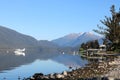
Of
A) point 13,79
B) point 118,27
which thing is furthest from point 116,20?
point 13,79

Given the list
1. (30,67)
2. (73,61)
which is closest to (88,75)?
(30,67)

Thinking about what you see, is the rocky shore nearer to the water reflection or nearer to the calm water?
the calm water

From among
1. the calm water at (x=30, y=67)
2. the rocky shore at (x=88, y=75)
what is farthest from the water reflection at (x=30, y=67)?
the rocky shore at (x=88, y=75)

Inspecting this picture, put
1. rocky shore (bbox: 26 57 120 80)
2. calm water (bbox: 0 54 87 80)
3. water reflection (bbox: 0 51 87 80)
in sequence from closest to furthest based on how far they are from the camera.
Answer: rocky shore (bbox: 26 57 120 80), calm water (bbox: 0 54 87 80), water reflection (bbox: 0 51 87 80)

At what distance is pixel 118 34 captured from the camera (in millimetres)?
72438

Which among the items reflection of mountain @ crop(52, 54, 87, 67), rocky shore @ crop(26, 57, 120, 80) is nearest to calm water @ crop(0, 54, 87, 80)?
reflection of mountain @ crop(52, 54, 87, 67)

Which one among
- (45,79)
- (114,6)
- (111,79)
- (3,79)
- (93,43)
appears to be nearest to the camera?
(111,79)

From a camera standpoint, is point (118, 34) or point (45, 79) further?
point (118, 34)

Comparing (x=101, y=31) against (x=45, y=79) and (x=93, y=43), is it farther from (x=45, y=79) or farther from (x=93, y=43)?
(x=93, y=43)

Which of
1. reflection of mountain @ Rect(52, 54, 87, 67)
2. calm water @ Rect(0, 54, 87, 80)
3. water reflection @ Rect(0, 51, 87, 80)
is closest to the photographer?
calm water @ Rect(0, 54, 87, 80)

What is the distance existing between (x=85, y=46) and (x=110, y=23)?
237ft

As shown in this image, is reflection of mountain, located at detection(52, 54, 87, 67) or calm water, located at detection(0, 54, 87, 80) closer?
calm water, located at detection(0, 54, 87, 80)

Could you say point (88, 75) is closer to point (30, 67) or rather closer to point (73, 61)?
point (30, 67)

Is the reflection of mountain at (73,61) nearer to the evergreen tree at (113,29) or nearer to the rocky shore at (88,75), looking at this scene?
the evergreen tree at (113,29)
